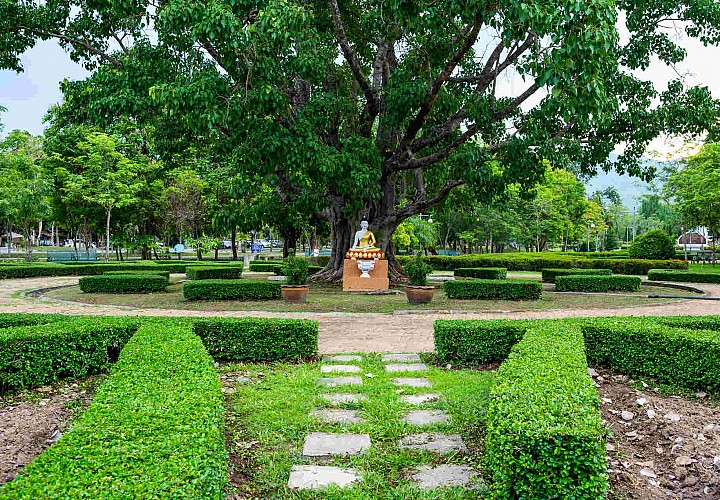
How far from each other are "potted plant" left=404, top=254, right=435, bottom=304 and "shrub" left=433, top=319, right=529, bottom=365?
20.3 ft

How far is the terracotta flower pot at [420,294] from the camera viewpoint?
41.7ft

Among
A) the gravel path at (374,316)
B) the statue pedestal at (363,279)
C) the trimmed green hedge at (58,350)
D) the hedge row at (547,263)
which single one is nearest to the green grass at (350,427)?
the trimmed green hedge at (58,350)

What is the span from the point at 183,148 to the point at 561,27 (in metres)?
12.5

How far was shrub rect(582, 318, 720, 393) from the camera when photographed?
5.05m

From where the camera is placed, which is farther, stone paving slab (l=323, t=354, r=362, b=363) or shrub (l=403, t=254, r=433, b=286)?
shrub (l=403, t=254, r=433, b=286)

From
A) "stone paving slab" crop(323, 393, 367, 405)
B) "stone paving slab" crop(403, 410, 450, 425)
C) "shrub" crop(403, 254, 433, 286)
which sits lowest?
"stone paving slab" crop(403, 410, 450, 425)

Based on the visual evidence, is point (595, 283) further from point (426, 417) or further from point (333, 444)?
point (333, 444)

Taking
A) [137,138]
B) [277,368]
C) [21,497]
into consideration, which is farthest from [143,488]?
[137,138]

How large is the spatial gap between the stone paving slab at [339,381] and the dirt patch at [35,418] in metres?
2.15

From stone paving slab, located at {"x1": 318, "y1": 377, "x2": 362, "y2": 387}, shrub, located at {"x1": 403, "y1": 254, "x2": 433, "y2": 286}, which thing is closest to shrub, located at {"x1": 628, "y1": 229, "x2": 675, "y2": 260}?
shrub, located at {"x1": 403, "y1": 254, "x2": 433, "y2": 286}

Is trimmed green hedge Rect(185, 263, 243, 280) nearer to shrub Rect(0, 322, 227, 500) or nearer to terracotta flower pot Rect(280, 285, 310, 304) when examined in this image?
terracotta flower pot Rect(280, 285, 310, 304)

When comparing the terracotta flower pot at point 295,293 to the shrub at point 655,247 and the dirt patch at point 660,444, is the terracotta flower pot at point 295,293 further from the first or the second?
the shrub at point 655,247

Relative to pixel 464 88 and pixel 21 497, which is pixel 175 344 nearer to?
pixel 21 497

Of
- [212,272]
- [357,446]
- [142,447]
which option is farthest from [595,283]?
[142,447]
